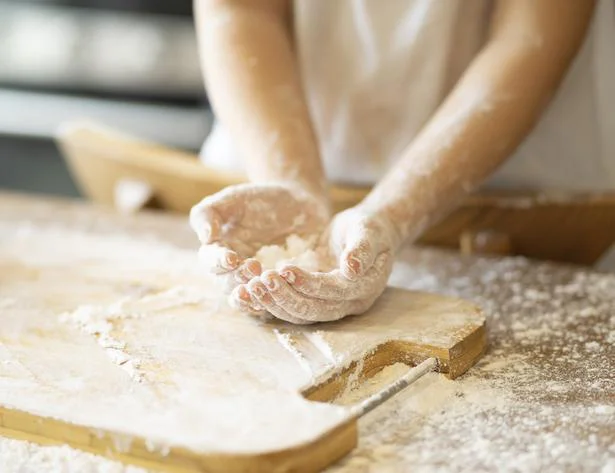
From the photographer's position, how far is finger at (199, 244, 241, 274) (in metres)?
0.95

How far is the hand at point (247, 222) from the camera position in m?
0.96

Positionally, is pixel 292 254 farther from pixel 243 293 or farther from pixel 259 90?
pixel 259 90

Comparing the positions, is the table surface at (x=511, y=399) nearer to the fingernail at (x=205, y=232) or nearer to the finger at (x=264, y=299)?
the finger at (x=264, y=299)

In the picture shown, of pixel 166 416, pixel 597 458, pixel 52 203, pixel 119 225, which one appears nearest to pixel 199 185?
pixel 119 225

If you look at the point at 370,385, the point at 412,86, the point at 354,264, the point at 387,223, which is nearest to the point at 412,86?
the point at 412,86

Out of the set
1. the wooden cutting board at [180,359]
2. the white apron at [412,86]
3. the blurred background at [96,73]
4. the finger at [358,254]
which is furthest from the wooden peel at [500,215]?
the blurred background at [96,73]

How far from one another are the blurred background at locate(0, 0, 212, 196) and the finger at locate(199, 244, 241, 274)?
165 centimetres

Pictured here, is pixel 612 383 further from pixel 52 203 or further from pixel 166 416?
pixel 52 203

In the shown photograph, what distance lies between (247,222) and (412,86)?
416 mm

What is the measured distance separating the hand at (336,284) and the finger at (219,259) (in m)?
0.02

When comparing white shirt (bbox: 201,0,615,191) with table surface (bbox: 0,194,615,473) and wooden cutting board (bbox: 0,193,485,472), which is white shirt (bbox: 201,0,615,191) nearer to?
table surface (bbox: 0,194,615,473)

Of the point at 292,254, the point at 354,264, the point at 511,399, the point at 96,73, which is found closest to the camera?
the point at 511,399

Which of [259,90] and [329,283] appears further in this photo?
[259,90]

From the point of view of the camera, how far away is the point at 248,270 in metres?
0.95
